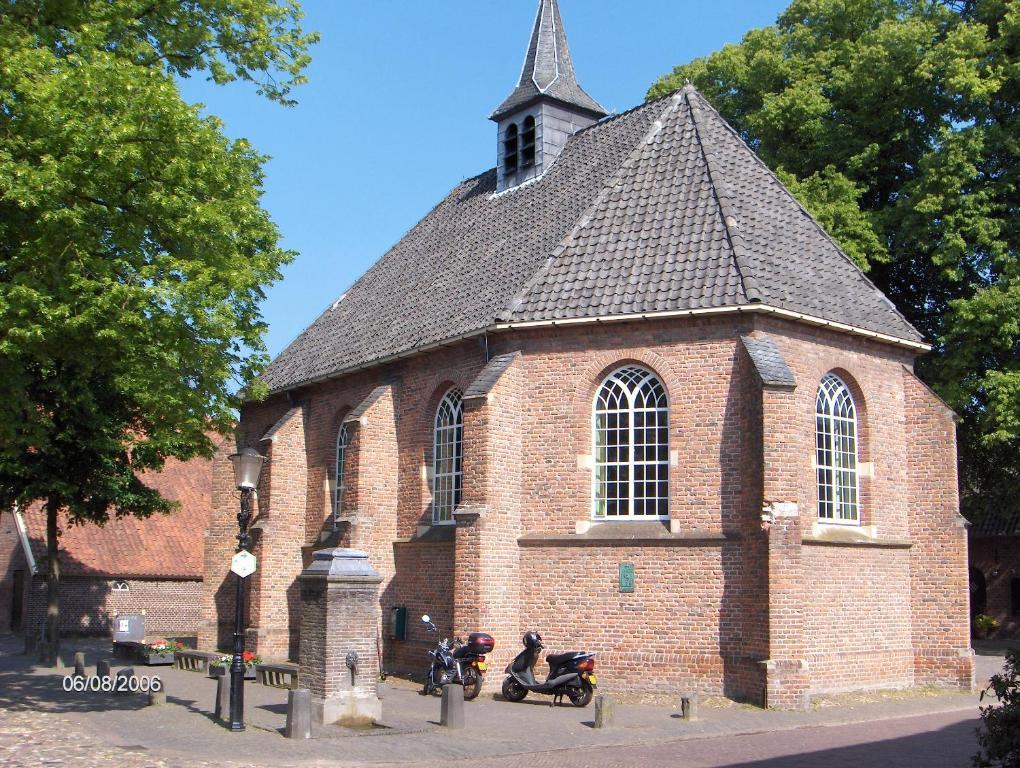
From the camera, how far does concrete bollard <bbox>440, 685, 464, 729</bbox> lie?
13664 mm

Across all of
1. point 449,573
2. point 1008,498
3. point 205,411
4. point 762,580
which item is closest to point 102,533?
point 449,573

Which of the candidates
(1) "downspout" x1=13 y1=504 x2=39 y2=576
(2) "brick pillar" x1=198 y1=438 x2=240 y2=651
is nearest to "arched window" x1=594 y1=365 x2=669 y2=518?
(2) "brick pillar" x1=198 y1=438 x2=240 y2=651

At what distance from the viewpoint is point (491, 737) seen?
42.9ft

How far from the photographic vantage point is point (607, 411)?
18328 mm

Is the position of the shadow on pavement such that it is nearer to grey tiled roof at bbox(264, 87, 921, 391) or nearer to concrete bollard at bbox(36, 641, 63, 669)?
grey tiled roof at bbox(264, 87, 921, 391)

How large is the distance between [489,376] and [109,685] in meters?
8.42

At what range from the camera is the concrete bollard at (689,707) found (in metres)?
14.8

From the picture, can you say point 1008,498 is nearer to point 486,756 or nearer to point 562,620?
point 562,620

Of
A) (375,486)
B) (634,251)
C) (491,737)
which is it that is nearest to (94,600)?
(375,486)

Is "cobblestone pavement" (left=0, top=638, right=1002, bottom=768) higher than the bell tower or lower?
lower

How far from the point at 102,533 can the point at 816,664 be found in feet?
85.7

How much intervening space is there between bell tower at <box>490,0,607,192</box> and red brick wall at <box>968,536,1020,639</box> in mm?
20049

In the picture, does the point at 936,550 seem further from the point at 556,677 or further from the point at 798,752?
the point at 798,752

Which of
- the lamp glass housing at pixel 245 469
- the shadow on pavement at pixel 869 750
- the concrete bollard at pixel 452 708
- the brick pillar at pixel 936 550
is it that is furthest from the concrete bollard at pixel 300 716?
the brick pillar at pixel 936 550
